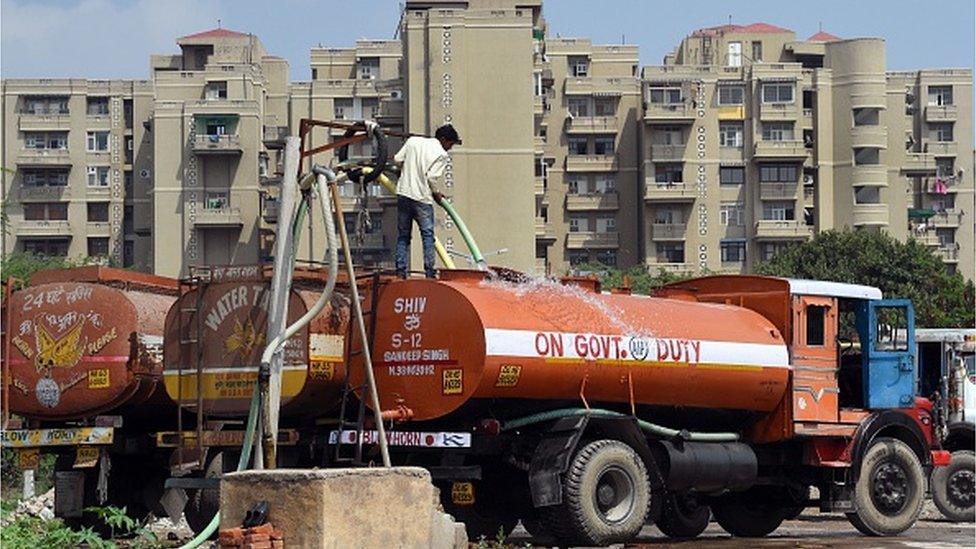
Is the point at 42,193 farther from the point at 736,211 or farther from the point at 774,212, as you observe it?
the point at 774,212

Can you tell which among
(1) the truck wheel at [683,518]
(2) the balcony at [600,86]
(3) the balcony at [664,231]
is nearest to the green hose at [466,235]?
(1) the truck wheel at [683,518]

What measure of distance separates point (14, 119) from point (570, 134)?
105ft

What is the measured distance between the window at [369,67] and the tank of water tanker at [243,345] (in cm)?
8967

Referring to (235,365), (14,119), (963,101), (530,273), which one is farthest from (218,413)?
(963,101)

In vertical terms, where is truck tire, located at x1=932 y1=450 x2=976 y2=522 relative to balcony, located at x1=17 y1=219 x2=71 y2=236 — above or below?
below

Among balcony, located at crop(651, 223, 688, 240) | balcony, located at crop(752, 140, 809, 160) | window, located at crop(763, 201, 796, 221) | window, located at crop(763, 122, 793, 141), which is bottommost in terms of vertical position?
balcony, located at crop(651, 223, 688, 240)

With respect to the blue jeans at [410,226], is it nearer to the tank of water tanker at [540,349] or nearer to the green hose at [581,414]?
the tank of water tanker at [540,349]

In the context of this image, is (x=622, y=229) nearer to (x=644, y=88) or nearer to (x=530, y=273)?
(x=644, y=88)

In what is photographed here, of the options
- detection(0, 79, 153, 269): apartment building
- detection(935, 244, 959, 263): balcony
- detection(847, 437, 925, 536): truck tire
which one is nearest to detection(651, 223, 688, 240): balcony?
detection(935, 244, 959, 263): balcony

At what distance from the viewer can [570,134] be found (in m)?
101

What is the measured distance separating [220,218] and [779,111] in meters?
31.1

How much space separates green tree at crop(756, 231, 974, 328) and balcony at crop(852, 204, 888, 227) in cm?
1875

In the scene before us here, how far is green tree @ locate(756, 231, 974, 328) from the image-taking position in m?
77.0

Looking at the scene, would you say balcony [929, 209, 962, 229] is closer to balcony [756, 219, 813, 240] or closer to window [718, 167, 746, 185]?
balcony [756, 219, 813, 240]
